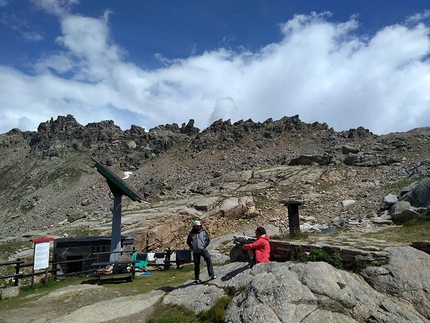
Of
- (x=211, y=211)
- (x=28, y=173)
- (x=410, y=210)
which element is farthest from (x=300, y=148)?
(x=28, y=173)

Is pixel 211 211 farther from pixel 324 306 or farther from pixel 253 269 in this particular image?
pixel 324 306

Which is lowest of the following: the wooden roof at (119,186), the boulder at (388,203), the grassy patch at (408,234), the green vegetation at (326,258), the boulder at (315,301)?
the boulder at (315,301)

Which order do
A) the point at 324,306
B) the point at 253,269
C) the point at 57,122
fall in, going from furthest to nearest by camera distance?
the point at 57,122 < the point at 253,269 < the point at 324,306

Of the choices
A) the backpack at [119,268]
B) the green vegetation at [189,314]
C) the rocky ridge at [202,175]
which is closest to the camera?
the green vegetation at [189,314]

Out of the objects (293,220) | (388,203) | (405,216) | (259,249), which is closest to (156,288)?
(259,249)

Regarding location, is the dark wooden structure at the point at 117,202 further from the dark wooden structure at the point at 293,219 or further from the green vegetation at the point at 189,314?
the dark wooden structure at the point at 293,219

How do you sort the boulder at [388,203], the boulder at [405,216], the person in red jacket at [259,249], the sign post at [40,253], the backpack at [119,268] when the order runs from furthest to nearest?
1. the boulder at [388,203]
2. the boulder at [405,216]
3. the backpack at [119,268]
4. the sign post at [40,253]
5. the person in red jacket at [259,249]

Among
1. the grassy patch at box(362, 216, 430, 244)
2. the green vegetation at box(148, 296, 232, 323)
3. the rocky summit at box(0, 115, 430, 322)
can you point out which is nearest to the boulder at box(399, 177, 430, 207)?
the rocky summit at box(0, 115, 430, 322)

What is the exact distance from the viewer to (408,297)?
6.79m

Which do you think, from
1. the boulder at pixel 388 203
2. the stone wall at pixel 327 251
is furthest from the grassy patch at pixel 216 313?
the boulder at pixel 388 203

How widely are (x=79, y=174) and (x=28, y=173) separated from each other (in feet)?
52.6

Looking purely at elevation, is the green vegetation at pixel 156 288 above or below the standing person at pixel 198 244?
below

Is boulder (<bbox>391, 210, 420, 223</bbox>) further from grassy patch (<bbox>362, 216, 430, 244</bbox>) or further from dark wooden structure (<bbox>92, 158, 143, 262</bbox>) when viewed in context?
dark wooden structure (<bbox>92, 158, 143, 262</bbox>)

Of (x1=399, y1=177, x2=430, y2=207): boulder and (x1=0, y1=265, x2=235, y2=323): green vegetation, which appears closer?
(x1=0, y1=265, x2=235, y2=323): green vegetation
